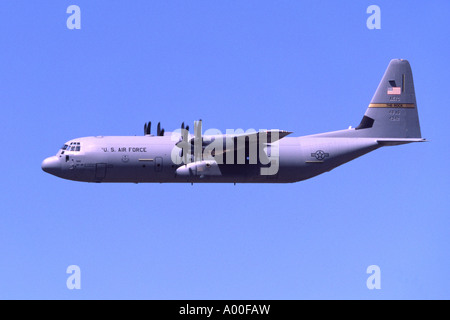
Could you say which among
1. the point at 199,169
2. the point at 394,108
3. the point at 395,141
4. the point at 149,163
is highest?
the point at 394,108

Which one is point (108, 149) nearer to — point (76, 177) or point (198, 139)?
point (76, 177)

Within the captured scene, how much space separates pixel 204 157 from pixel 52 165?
7607 mm

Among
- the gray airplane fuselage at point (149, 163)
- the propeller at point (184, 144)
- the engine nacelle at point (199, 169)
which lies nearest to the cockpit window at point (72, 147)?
the gray airplane fuselage at point (149, 163)

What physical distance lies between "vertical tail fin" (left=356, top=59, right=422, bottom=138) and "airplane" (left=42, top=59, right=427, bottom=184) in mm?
757

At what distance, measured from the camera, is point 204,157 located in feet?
121

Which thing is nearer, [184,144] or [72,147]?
[184,144]

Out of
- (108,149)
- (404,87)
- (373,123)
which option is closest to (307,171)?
(373,123)

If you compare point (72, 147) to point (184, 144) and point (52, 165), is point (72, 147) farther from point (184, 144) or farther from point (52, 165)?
point (184, 144)

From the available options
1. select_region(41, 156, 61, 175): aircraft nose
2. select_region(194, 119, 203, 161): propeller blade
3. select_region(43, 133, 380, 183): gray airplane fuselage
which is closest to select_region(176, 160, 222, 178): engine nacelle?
select_region(43, 133, 380, 183): gray airplane fuselage

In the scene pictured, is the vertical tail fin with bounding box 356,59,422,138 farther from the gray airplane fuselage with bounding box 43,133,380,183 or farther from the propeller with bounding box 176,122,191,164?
the propeller with bounding box 176,122,191,164

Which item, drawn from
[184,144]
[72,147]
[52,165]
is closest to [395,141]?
[184,144]

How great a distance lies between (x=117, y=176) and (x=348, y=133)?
1221 centimetres

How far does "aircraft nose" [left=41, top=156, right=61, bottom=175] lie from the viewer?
37250 millimetres

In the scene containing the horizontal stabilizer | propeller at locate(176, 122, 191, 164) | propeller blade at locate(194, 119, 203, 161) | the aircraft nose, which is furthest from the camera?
the horizontal stabilizer
